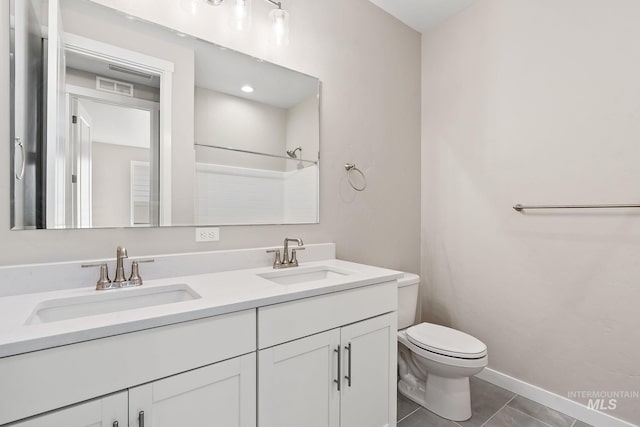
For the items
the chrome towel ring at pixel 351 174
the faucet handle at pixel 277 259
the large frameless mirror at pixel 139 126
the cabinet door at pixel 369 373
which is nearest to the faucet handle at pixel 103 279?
the large frameless mirror at pixel 139 126

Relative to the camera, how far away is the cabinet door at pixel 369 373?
125 cm

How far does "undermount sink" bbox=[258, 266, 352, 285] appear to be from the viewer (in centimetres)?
146

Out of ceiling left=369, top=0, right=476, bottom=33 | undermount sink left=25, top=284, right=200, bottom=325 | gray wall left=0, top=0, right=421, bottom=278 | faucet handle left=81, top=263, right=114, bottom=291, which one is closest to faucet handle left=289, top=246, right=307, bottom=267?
gray wall left=0, top=0, right=421, bottom=278

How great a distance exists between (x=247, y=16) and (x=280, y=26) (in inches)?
7.0

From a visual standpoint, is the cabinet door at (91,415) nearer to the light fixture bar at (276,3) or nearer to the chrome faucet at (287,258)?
the chrome faucet at (287,258)

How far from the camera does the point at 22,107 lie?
1.08m

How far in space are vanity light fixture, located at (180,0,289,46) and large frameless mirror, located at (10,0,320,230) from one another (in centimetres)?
14

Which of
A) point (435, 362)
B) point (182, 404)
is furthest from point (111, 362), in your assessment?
point (435, 362)

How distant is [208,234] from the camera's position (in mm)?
1446

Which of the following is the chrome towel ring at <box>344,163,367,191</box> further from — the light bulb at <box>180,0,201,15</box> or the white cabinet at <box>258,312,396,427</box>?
the light bulb at <box>180,0,201,15</box>

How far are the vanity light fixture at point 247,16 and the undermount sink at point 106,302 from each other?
4.15 ft

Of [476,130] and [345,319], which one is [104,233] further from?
[476,130]

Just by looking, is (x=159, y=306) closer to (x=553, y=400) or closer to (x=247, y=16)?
(x=247, y=16)

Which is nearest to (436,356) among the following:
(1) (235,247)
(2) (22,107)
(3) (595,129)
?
(1) (235,247)
